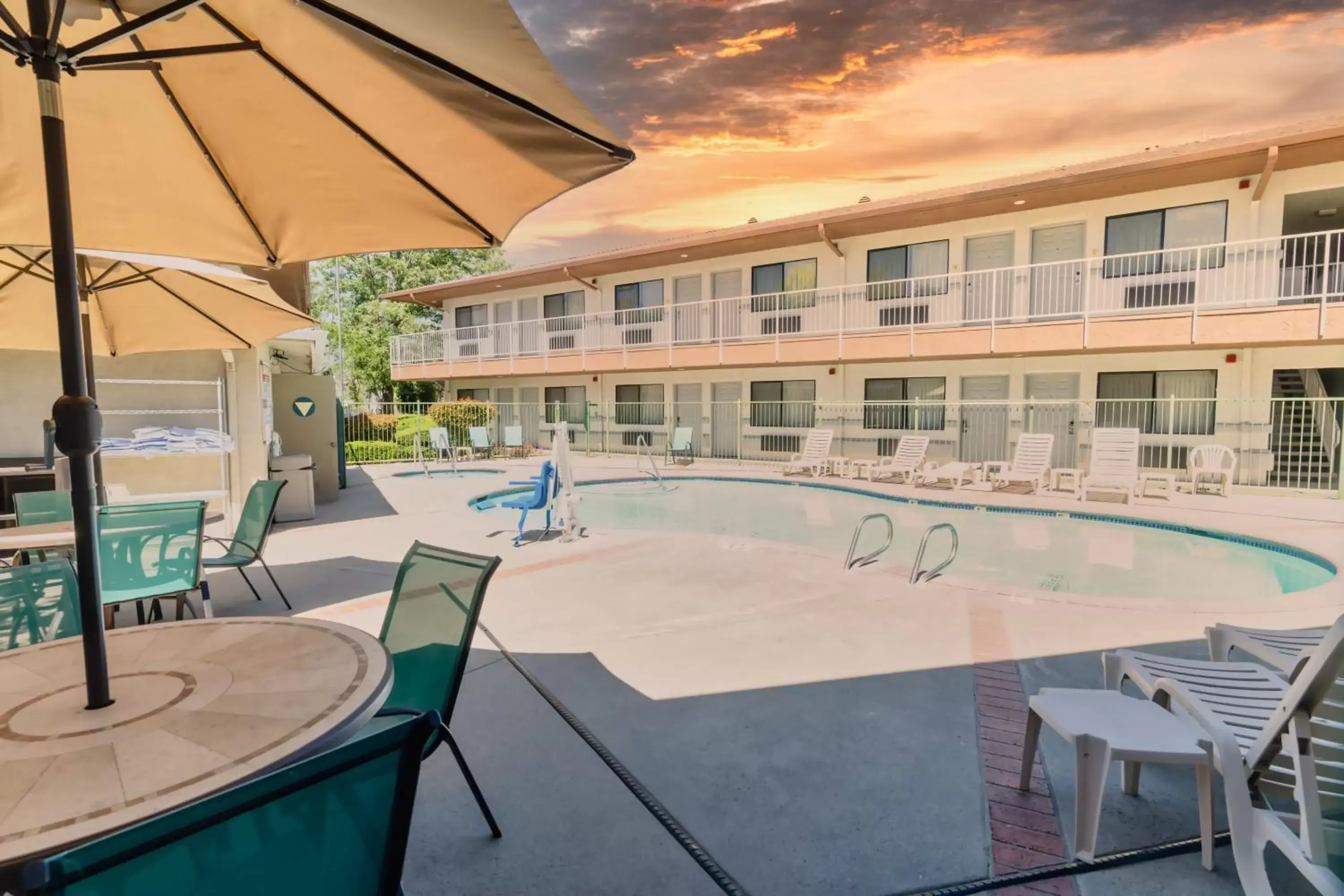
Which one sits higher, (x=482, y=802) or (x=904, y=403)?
(x=904, y=403)

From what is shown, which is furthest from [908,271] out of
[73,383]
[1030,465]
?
[73,383]

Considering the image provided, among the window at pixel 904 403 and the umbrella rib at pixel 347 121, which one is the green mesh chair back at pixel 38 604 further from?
the window at pixel 904 403

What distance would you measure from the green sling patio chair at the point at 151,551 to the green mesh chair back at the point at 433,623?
7.62ft

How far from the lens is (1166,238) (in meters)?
14.1

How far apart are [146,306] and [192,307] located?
374 millimetres

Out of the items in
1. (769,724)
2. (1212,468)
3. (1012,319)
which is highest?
(1012,319)

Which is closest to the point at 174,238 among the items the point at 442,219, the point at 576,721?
the point at 442,219

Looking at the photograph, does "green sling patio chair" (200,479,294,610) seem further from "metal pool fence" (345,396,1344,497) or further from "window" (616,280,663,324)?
"window" (616,280,663,324)

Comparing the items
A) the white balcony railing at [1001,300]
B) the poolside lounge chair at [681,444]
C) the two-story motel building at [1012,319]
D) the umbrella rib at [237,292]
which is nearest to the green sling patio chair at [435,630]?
the umbrella rib at [237,292]

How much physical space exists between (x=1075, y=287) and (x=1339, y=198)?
5000mm

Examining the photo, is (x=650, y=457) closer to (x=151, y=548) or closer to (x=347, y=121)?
(x=151, y=548)

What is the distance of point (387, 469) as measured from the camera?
1727 centimetres

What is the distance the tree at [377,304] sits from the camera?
3569 centimetres

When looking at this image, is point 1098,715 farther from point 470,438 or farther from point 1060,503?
point 470,438
